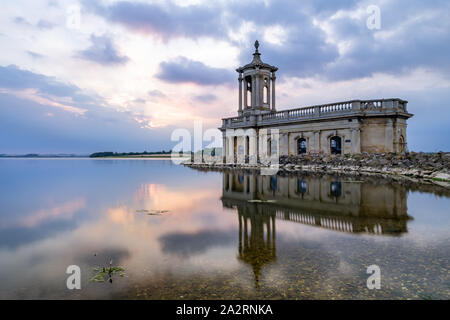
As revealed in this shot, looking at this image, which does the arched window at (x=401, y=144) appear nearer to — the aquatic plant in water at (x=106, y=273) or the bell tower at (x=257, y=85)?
the bell tower at (x=257, y=85)

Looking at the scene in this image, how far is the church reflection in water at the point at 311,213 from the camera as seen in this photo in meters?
6.90

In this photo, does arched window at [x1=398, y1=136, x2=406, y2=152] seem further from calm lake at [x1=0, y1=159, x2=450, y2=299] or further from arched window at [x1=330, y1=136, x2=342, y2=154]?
calm lake at [x1=0, y1=159, x2=450, y2=299]

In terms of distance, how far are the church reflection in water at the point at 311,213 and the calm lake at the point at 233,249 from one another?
5cm

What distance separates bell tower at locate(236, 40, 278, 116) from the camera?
152 ft

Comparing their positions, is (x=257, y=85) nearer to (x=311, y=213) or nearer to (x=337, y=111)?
(x=337, y=111)

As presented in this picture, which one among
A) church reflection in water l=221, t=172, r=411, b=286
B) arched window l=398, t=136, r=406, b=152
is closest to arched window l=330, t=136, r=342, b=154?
arched window l=398, t=136, r=406, b=152

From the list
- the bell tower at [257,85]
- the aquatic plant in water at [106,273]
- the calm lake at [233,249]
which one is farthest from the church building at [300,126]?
the aquatic plant in water at [106,273]

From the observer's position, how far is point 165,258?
19.5 ft

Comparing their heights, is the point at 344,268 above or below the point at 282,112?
below

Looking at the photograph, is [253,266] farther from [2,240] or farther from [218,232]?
[2,240]

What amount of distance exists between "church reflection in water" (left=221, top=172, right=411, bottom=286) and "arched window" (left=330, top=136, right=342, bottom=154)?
19.0 m
